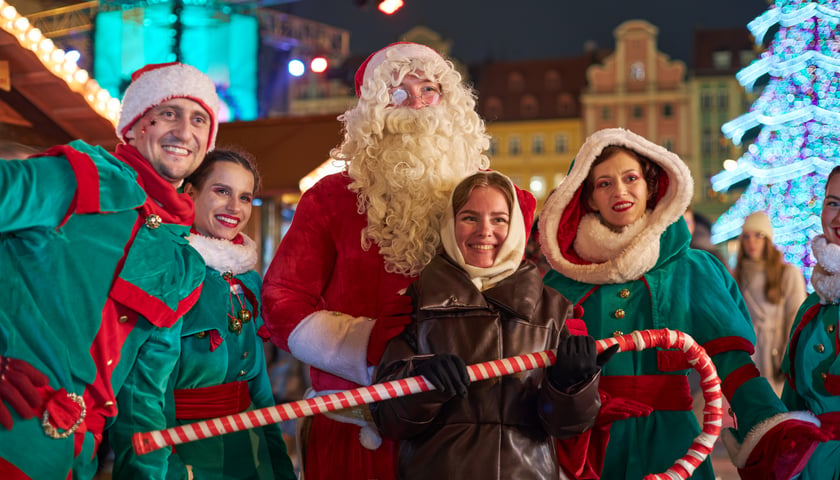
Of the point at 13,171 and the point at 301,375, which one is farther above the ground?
the point at 13,171

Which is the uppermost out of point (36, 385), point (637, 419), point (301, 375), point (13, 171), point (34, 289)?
point (13, 171)

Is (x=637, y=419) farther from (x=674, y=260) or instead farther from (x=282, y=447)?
(x=282, y=447)

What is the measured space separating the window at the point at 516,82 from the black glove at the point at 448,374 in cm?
4344

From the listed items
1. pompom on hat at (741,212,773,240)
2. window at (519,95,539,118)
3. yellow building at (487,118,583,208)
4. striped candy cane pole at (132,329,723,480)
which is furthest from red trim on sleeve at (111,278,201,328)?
window at (519,95,539,118)

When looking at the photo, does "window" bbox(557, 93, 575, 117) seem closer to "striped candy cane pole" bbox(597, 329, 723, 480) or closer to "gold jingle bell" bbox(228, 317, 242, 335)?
Result: "gold jingle bell" bbox(228, 317, 242, 335)

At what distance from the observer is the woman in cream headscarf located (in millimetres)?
2803

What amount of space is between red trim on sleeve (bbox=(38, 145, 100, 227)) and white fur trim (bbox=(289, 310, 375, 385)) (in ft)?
2.98

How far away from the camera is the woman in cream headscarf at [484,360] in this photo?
280 cm

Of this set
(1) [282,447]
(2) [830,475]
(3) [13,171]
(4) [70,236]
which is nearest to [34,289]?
(4) [70,236]

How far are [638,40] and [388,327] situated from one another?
42338mm

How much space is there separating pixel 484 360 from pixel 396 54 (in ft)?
4.63

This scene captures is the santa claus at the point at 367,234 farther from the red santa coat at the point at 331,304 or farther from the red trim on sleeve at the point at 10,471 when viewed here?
the red trim on sleeve at the point at 10,471

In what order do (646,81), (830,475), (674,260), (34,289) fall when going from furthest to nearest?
(646,81) < (674,260) < (830,475) < (34,289)

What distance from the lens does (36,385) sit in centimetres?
264
